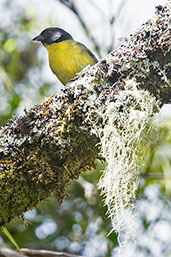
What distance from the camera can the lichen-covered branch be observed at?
1.80 metres

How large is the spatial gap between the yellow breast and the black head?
0.07 m

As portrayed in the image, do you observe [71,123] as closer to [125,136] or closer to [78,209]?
[125,136]

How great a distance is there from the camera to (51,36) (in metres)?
3.96

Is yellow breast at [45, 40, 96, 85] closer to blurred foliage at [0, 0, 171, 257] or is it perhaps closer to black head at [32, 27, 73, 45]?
black head at [32, 27, 73, 45]

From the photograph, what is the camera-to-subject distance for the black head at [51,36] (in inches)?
154

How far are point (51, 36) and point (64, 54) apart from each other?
35 centimetres

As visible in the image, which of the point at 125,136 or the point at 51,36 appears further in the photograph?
the point at 51,36

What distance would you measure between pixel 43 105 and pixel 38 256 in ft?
2.96

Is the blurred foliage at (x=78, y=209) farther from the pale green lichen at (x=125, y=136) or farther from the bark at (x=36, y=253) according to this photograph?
the pale green lichen at (x=125, y=136)

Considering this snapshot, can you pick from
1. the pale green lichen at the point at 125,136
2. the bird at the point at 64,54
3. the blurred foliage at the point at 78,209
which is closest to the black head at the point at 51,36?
the bird at the point at 64,54

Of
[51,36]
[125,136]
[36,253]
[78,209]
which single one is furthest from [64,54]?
[125,136]

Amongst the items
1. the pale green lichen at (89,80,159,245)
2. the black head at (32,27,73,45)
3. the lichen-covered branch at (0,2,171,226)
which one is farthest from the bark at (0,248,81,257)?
the black head at (32,27,73,45)

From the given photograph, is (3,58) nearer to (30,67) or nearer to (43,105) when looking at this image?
(30,67)

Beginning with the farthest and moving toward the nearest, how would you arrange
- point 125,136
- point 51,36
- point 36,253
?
point 51,36, point 36,253, point 125,136
